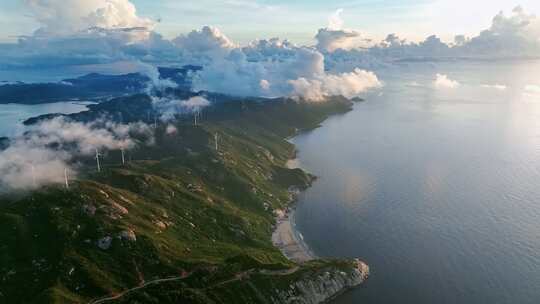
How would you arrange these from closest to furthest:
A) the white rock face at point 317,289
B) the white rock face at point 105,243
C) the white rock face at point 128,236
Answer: the white rock face at point 317,289 < the white rock face at point 105,243 < the white rock face at point 128,236

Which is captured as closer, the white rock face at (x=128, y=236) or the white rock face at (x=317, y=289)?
the white rock face at (x=317, y=289)

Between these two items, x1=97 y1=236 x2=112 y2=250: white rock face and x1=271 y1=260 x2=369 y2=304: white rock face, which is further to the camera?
x1=97 y1=236 x2=112 y2=250: white rock face

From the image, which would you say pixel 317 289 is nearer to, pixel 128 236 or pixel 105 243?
pixel 128 236

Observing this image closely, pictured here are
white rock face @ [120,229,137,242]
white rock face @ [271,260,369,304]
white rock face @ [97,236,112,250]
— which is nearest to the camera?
white rock face @ [271,260,369,304]

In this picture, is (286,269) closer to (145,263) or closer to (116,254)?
(145,263)

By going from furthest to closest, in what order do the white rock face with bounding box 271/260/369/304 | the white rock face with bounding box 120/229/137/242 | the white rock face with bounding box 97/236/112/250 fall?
1. the white rock face with bounding box 120/229/137/242
2. the white rock face with bounding box 97/236/112/250
3. the white rock face with bounding box 271/260/369/304

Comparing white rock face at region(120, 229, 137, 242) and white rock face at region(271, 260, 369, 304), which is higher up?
white rock face at region(120, 229, 137, 242)

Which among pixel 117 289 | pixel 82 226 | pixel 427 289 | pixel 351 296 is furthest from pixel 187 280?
pixel 427 289

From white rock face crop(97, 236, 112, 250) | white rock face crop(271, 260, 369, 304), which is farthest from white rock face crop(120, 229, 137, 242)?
white rock face crop(271, 260, 369, 304)

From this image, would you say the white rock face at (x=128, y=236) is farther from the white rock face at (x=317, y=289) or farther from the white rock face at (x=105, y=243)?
the white rock face at (x=317, y=289)

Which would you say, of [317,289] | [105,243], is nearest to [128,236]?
[105,243]

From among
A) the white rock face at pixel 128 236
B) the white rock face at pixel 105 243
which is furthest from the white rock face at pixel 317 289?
the white rock face at pixel 105 243

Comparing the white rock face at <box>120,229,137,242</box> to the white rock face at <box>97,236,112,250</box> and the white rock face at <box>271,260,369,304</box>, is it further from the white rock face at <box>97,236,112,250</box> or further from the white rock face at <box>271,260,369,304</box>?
the white rock face at <box>271,260,369,304</box>
